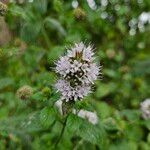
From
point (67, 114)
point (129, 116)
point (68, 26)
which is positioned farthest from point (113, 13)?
point (67, 114)

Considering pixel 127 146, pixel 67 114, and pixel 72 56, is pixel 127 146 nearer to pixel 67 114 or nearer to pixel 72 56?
pixel 67 114

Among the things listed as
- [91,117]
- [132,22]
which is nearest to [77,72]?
[91,117]

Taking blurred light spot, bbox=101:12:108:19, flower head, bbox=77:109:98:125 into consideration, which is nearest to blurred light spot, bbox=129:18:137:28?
blurred light spot, bbox=101:12:108:19

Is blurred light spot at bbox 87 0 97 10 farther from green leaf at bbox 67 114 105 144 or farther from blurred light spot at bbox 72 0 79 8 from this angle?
green leaf at bbox 67 114 105 144

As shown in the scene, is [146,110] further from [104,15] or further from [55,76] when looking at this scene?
[55,76]

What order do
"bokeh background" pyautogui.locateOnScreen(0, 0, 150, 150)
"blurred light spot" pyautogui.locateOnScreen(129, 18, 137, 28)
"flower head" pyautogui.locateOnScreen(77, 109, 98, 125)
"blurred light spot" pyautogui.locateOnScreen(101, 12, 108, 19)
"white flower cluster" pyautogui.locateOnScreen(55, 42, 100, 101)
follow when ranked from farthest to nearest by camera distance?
1. "blurred light spot" pyautogui.locateOnScreen(129, 18, 137, 28)
2. "blurred light spot" pyautogui.locateOnScreen(101, 12, 108, 19)
3. "flower head" pyautogui.locateOnScreen(77, 109, 98, 125)
4. "bokeh background" pyautogui.locateOnScreen(0, 0, 150, 150)
5. "white flower cluster" pyautogui.locateOnScreen(55, 42, 100, 101)

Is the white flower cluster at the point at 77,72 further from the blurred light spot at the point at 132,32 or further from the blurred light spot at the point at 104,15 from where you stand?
the blurred light spot at the point at 132,32

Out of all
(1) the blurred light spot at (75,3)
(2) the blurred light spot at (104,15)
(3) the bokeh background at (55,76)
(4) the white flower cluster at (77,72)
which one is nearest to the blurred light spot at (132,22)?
(3) the bokeh background at (55,76)
